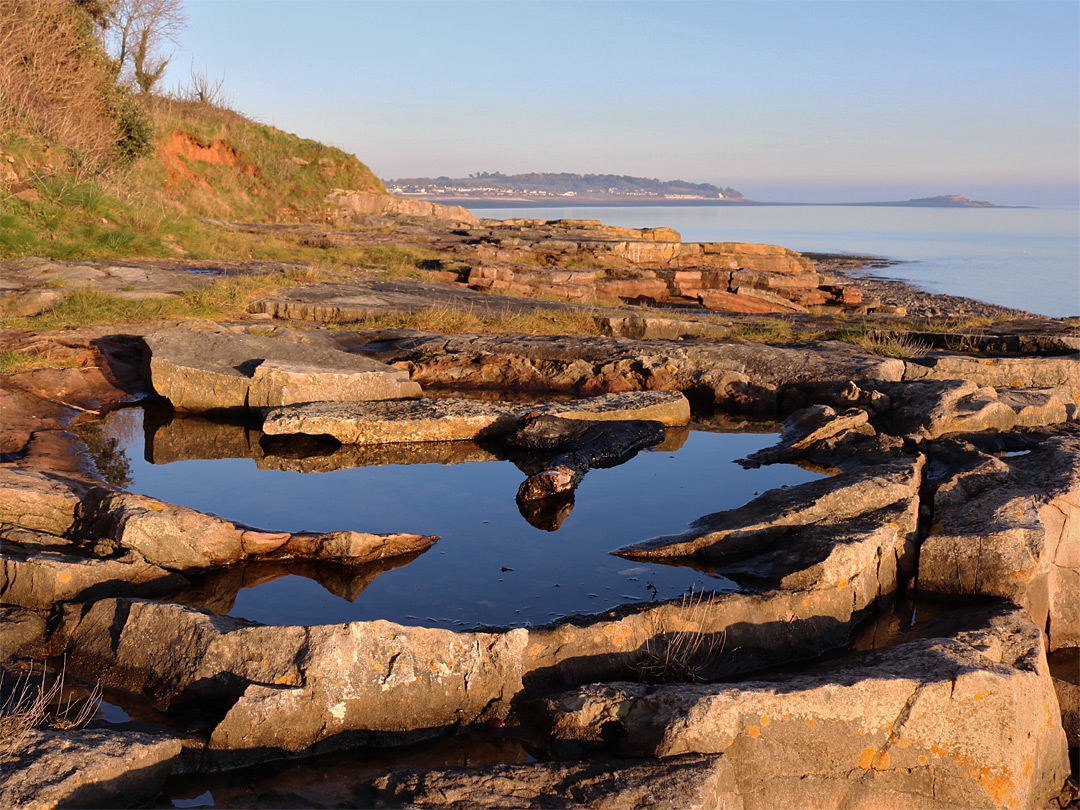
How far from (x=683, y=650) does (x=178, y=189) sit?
26193mm

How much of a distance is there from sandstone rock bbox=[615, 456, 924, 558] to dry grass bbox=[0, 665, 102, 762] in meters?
3.03

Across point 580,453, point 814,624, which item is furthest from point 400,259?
point 814,624

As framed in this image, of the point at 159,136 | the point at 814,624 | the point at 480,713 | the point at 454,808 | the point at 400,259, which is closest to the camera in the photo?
the point at 454,808

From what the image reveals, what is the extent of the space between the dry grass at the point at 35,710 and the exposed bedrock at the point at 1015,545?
13.7ft

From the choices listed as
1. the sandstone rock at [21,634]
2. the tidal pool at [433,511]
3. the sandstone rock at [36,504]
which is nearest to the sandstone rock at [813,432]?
the tidal pool at [433,511]

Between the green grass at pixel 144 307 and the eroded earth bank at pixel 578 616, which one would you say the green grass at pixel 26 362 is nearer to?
the eroded earth bank at pixel 578 616

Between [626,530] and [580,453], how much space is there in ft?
4.59

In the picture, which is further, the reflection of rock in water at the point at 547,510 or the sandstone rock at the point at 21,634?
the reflection of rock in water at the point at 547,510

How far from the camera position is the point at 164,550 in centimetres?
463

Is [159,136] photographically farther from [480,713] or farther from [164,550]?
[480,713]

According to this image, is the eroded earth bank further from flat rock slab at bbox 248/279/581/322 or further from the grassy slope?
the grassy slope

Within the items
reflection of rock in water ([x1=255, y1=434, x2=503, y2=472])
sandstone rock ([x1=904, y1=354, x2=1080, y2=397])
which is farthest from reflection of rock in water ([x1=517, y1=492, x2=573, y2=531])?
sandstone rock ([x1=904, y1=354, x2=1080, y2=397])

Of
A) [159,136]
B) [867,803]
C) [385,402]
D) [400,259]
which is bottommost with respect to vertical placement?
[867,803]

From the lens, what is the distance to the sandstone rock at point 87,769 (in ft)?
8.48
